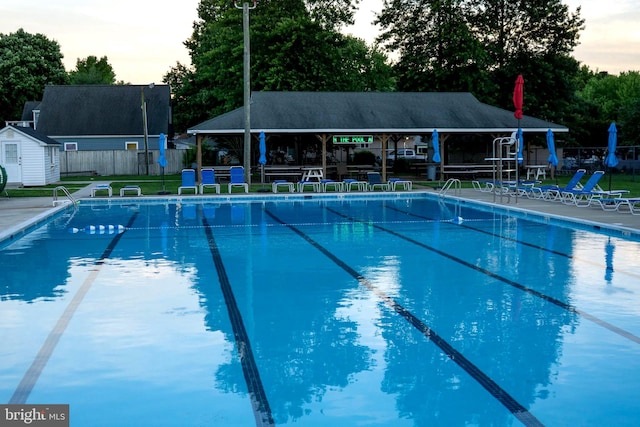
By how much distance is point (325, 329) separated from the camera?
8023 mm

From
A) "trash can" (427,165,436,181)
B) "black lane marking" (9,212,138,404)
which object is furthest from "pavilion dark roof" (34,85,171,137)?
"black lane marking" (9,212,138,404)

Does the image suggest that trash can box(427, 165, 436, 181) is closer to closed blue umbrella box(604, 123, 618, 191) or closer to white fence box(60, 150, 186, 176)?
closed blue umbrella box(604, 123, 618, 191)

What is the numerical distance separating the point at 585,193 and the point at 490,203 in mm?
2731

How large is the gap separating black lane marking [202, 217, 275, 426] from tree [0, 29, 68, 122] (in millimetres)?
55918

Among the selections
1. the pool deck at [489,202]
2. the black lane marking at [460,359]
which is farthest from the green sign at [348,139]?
the black lane marking at [460,359]

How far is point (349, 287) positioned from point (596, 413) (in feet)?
17.0

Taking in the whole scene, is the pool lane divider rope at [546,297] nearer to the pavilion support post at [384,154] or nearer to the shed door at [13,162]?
the pavilion support post at [384,154]

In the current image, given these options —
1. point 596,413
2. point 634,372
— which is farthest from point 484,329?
point 596,413

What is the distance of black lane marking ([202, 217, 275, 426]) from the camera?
554 centimetres

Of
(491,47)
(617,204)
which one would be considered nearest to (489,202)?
(617,204)

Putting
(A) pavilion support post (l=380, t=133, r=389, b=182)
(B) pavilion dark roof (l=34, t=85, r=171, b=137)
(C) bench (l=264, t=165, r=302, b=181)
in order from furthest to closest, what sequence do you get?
(B) pavilion dark roof (l=34, t=85, r=171, b=137)
(C) bench (l=264, t=165, r=302, b=181)
(A) pavilion support post (l=380, t=133, r=389, b=182)

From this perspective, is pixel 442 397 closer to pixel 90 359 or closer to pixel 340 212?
pixel 90 359

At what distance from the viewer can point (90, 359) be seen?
692 centimetres

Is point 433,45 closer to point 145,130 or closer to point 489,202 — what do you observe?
point 145,130
